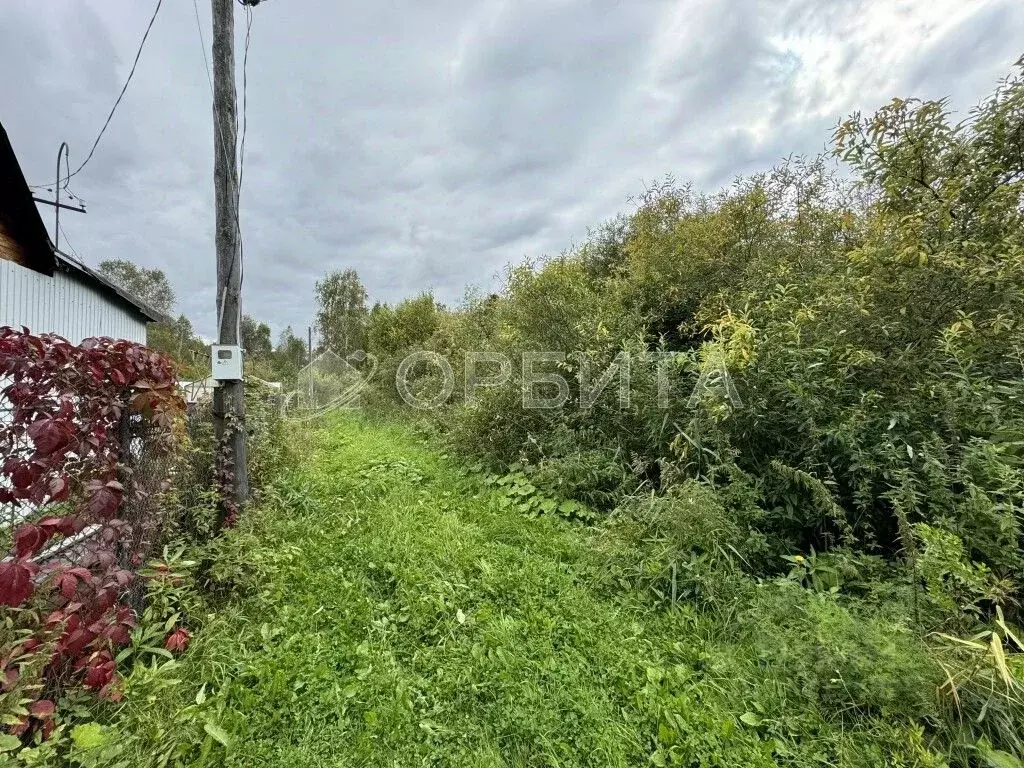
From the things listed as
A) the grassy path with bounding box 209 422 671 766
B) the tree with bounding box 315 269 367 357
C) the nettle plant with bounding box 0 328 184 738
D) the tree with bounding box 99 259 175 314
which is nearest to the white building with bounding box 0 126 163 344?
the nettle plant with bounding box 0 328 184 738

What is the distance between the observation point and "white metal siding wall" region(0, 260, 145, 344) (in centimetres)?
578

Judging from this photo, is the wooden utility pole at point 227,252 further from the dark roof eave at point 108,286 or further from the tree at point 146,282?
the tree at point 146,282

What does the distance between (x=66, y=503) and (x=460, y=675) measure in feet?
6.05

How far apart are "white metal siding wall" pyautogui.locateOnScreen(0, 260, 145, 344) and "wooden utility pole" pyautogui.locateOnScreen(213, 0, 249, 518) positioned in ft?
13.2

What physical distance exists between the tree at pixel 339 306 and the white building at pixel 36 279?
7.10 m

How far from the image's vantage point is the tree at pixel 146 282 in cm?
1992

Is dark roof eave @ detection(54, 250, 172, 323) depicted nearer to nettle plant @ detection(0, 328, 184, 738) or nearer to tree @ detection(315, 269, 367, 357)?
tree @ detection(315, 269, 367, 357)

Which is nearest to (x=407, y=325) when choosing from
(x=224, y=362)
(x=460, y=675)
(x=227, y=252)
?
(x=227, y=252)

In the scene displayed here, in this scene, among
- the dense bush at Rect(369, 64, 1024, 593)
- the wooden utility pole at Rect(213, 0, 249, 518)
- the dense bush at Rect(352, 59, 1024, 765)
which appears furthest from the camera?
the wooden utility pole at Rect(213, 0, 249, 518)

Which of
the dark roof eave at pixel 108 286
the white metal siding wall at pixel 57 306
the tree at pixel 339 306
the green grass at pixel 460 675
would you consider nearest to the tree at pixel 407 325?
the tree at pixel 339 306

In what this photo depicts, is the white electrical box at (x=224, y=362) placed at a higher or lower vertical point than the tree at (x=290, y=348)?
lower

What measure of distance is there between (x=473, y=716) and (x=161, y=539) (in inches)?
80.0

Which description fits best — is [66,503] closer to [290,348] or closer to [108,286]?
[108,286]

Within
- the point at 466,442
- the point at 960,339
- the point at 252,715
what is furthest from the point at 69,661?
the point at 960,339
